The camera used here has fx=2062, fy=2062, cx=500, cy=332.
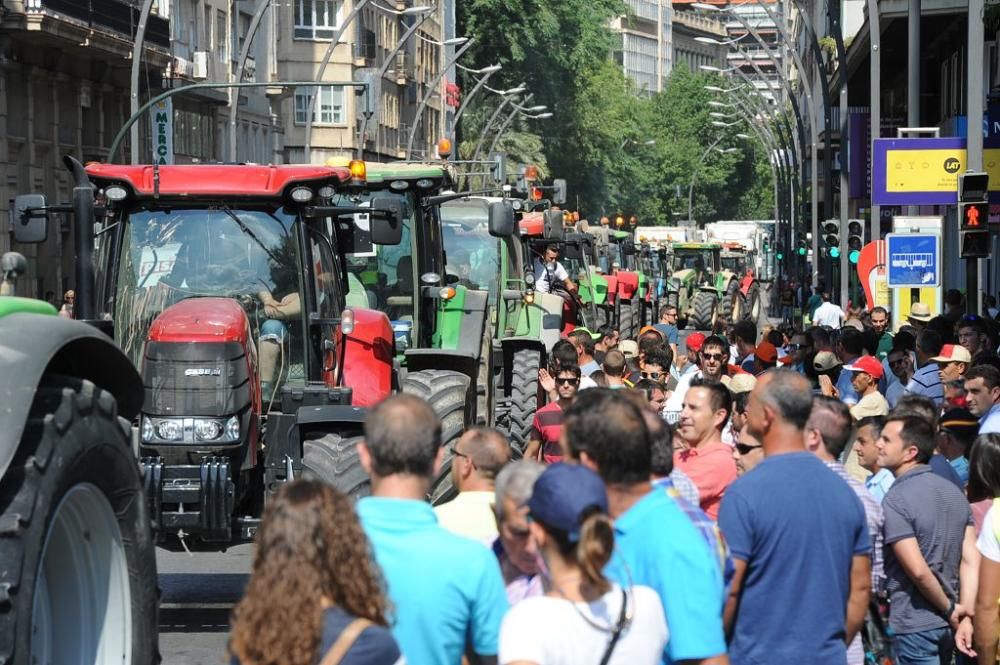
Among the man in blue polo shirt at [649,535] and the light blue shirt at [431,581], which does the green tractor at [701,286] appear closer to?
the man in blue polo shirt at [649,535]

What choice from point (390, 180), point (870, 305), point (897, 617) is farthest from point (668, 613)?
point (870, 305)

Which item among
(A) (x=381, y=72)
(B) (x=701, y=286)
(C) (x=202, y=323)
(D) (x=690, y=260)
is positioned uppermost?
(A) (x=381, y=72)

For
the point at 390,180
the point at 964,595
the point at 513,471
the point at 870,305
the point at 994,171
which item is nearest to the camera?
the point at 513,471

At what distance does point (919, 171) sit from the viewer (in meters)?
24.5

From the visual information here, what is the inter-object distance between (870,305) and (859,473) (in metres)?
19.4

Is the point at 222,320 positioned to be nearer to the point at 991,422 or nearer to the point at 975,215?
the point at 991,422

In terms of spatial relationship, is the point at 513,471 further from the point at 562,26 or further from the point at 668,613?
the point at 562,26

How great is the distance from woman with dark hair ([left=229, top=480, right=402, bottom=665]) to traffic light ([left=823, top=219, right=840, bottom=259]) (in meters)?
36.6

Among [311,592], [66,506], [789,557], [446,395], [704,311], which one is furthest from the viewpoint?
[704,311]

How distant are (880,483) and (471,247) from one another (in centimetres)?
1509

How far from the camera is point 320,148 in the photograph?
76.9 meters

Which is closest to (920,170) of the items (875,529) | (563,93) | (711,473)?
(711,473)

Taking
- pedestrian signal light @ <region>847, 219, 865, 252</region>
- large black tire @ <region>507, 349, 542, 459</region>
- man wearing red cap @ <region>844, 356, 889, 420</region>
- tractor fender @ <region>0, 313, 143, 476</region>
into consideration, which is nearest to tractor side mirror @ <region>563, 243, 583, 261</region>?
pedestrian signal light @ <region>847, 219, 865, 252</region>

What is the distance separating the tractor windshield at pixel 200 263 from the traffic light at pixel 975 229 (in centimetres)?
1091
